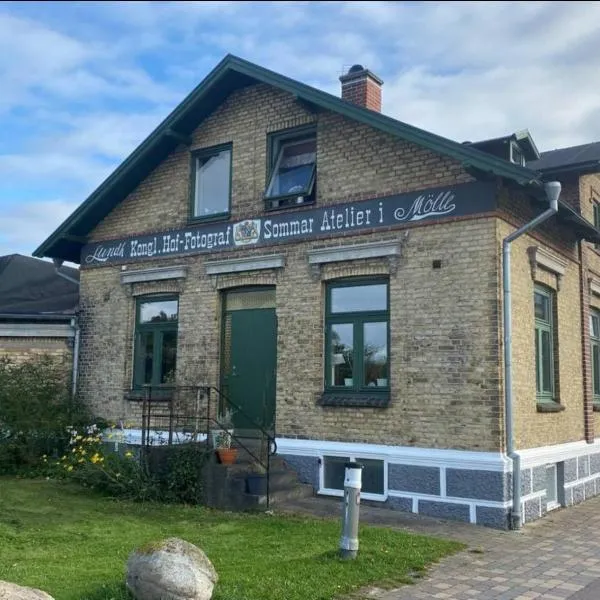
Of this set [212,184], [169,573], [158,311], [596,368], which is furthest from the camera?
[596,368]

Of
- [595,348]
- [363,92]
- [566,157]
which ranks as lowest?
[595,348]

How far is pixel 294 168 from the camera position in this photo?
12.8 metres

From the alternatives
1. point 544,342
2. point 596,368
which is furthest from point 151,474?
point 596,368

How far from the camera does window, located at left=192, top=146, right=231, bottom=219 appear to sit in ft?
44.3

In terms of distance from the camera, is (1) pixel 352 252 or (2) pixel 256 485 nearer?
(2) pixel 256 485

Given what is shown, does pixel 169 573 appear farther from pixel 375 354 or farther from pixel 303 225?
pixel 303 225

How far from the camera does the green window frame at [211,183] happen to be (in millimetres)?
13453

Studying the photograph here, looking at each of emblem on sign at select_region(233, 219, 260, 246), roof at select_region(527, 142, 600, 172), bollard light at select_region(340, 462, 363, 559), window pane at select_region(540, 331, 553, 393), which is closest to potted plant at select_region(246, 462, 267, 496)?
bollard light at select_region(340, 462, 363, 559)

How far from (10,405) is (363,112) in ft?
27.0

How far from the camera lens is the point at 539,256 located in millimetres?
11523

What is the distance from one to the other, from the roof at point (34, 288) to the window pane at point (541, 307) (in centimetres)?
916

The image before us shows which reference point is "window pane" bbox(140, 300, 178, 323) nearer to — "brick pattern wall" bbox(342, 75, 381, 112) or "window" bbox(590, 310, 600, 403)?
"brick pattern wall" bbox(342, 75, 381, 112)

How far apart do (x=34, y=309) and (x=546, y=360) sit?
10795mm

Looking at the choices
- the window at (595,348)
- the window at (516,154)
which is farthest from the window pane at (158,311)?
the window at (595,348)
